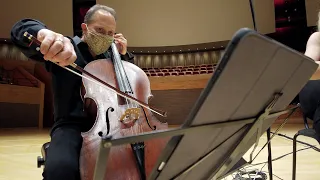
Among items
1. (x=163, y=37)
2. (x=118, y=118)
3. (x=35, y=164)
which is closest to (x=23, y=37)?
(x=118, y=118)

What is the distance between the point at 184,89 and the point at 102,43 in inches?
167

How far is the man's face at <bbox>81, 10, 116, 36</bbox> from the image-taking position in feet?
3.69

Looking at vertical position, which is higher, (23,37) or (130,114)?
(23,37)

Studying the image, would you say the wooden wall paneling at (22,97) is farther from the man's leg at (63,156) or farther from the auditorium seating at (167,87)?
the man's leg at (63,156)

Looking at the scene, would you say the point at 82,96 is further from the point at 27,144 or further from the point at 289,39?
the point at 289,39

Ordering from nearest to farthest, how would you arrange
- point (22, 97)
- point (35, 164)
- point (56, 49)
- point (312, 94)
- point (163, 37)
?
point (56, 49)
point (312, 94)
point (35, 164)
point (22, 97)
point (163, 37)

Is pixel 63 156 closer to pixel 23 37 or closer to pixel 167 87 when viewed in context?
pixel 23 37

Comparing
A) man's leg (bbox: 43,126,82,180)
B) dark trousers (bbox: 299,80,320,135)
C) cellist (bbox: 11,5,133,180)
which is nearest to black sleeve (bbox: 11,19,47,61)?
cellist (bbox: 11,5,133,180)

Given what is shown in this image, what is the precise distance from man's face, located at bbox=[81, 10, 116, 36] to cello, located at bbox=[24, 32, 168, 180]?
0.26ft

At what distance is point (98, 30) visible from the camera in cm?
113

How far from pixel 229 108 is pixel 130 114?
0.46 metres

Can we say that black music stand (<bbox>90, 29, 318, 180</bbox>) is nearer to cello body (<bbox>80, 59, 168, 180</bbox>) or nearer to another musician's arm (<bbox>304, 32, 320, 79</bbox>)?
cello body (<bbox>80, 59, 168, 180</bbox>)

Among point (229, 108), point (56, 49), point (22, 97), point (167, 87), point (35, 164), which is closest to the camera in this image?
point (229, 108)

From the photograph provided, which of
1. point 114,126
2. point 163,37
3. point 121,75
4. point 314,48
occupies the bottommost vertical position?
point 114,126
